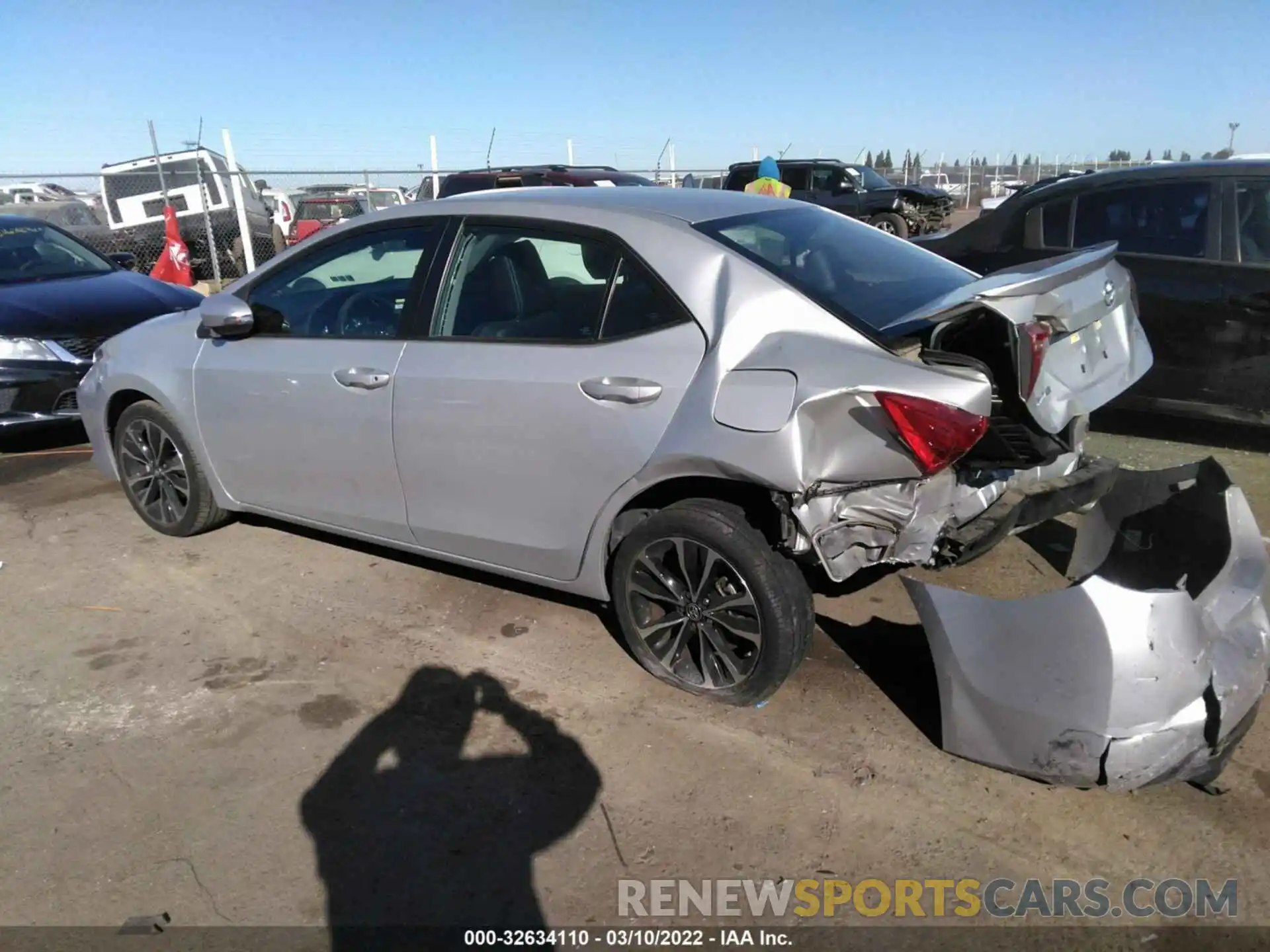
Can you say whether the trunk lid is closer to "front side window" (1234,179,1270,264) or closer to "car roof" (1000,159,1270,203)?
"front side window" (1234,179,1270,264)

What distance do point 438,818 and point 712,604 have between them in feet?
3.60

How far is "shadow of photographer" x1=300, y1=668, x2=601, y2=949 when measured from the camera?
8.23 ft

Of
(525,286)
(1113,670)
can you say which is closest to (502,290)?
(525,286)

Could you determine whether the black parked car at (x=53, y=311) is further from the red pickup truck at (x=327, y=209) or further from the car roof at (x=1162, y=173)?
the red pickup truck at (x=327, y=209)

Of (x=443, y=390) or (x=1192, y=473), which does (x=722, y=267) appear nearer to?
(x=443, y=390)

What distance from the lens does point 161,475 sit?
4.92 meters

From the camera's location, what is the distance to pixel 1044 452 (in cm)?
303

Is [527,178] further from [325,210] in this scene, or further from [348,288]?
[348,288]

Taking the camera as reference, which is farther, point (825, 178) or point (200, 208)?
point (825, 178)

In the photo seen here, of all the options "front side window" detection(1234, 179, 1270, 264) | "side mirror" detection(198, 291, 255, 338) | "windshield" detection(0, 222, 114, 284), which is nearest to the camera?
"side mirror" detection(198, 291, 255, 338)

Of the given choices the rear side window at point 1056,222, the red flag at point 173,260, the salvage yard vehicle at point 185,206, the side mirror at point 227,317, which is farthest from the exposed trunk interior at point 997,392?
the salvage yard vehicle at point 185,206

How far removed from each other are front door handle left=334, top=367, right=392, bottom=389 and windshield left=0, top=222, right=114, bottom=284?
4741 millimetres

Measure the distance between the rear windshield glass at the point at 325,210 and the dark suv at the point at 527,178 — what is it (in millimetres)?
3533

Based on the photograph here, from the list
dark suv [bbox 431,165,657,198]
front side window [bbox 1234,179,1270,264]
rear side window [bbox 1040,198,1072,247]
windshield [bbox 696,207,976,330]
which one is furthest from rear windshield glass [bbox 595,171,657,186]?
windshield [bbox 696,207,976,330]
